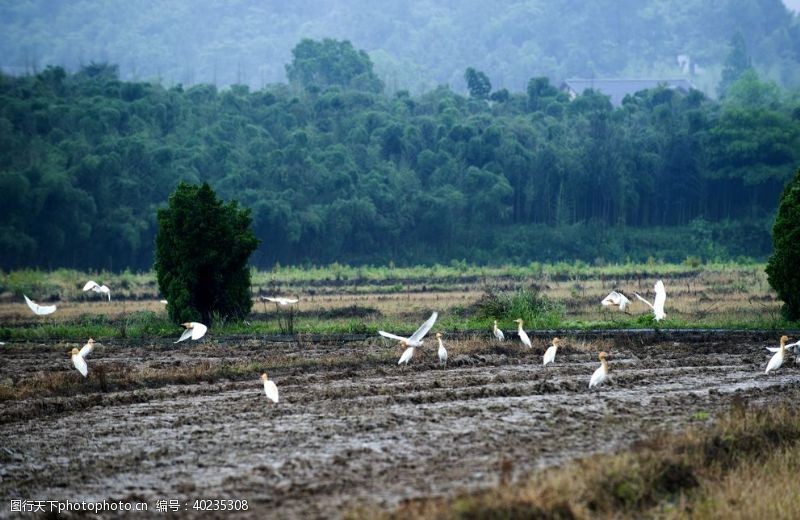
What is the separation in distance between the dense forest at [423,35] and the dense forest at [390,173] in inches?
2452

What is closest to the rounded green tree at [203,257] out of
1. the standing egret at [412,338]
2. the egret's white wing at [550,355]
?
the standing egret at [412,338]

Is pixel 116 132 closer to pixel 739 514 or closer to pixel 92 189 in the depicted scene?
pixel 92 189

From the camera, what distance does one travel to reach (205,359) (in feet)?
61.5

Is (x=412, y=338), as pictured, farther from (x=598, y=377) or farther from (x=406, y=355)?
(x=598, y=377)

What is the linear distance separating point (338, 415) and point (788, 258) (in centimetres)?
1099

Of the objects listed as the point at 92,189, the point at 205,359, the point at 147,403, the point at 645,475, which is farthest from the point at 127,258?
the point at 645,475

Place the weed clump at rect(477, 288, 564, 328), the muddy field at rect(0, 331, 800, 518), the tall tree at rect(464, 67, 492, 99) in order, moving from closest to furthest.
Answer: the muddy field at rect(0, 331, 800, 518)
the weed clump at rect(477, 288, 564, 328)
the tall tree at rect(464, 67, 492, 99)

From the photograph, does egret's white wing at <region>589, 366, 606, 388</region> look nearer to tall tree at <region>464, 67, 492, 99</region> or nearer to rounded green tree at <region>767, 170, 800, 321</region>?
rounded green tree at <region>767, 170, 800, 321</region>

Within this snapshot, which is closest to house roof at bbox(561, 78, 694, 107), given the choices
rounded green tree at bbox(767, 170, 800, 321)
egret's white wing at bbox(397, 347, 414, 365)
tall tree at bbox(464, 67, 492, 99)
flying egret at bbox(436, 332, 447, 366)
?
tall tree at bbox(464, 67, 492, 99)

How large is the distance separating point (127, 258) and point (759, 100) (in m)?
36.6

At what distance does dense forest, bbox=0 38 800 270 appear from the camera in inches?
2019

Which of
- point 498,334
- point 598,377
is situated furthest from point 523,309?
point 598,377

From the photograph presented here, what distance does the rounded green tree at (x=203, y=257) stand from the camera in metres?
23.4

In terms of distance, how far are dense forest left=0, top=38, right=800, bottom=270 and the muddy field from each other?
31.3 m
